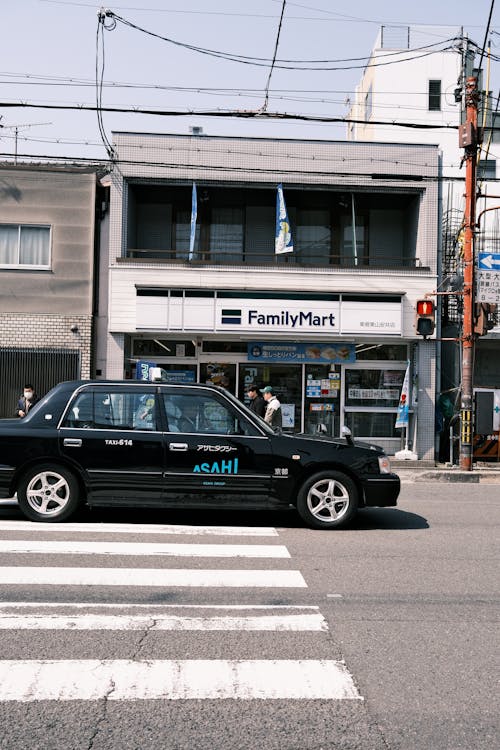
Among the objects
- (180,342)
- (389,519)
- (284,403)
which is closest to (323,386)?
(284,403)

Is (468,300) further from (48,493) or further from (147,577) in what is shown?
(147,577)

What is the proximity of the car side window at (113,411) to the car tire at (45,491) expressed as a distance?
0.57 metres

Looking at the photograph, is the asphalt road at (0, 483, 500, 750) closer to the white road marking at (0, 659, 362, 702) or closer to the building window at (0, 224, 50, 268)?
the white road marking at (0, 659, 362, 702)

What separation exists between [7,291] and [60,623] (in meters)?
14.4

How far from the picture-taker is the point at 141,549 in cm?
712

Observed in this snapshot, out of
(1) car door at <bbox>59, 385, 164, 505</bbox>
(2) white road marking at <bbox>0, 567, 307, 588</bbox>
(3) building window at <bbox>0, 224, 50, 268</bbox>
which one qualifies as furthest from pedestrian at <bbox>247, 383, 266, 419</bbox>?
(2) white road marking at <bbox>0, 567, 307, 588</bbox>

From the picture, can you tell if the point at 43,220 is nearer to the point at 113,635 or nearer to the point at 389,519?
the point at 389,519

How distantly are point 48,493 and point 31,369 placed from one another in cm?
1013

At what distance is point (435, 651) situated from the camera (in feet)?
14.8

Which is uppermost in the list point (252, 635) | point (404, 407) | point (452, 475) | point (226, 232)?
point (226, 232)

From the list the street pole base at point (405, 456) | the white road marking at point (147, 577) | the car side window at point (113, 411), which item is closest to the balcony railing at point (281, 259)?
the street pole base at point (405, 456)

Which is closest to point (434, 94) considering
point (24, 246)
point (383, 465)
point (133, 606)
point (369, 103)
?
point (369, 103)

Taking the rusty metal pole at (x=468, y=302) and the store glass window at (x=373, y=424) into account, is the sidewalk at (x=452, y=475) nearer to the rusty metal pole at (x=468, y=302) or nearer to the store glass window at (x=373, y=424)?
the rusty metal pole at (x=468, y=302)

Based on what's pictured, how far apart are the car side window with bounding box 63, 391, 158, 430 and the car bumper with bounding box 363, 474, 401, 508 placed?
2564mm
